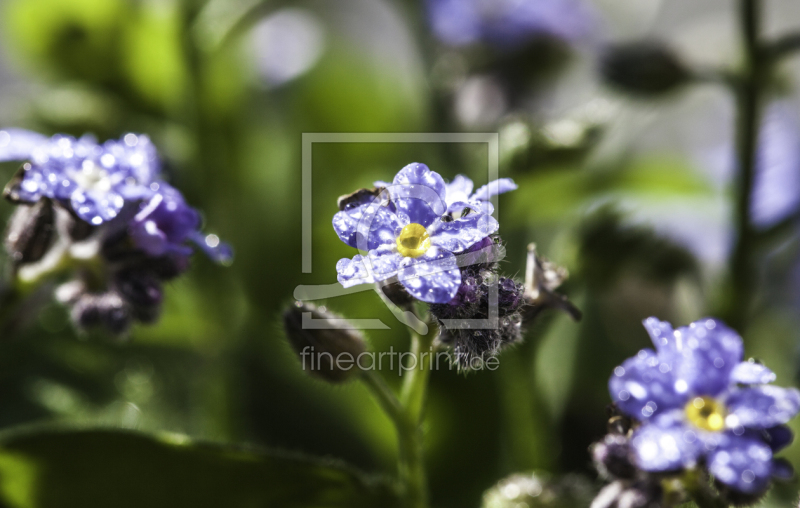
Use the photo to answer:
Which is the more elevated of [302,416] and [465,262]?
[465,262]

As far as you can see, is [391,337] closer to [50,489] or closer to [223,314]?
[223,314]

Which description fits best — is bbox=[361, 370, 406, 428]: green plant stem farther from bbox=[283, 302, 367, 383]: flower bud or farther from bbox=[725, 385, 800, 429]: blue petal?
bbox=[725, 385, 800, 429]: blue petal

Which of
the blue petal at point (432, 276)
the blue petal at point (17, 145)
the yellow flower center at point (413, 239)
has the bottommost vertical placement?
the blue petal at point (432, 276)

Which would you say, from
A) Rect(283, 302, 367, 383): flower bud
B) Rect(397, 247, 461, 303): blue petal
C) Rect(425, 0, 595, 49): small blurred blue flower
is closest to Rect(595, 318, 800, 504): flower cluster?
Rect(397, 247, 461, 303): blue petal

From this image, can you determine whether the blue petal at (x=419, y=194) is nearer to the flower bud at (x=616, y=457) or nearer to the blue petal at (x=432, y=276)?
the blue petal at (x=432, y=276)

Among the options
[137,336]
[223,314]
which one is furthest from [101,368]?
[223,314]

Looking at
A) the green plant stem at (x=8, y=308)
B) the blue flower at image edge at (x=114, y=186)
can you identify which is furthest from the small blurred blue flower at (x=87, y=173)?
the green plant stem at (x=8, y=308)

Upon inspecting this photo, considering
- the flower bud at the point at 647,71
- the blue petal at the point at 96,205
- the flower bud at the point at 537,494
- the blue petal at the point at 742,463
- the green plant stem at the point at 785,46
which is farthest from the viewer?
the flower bud at the point at 647,71
